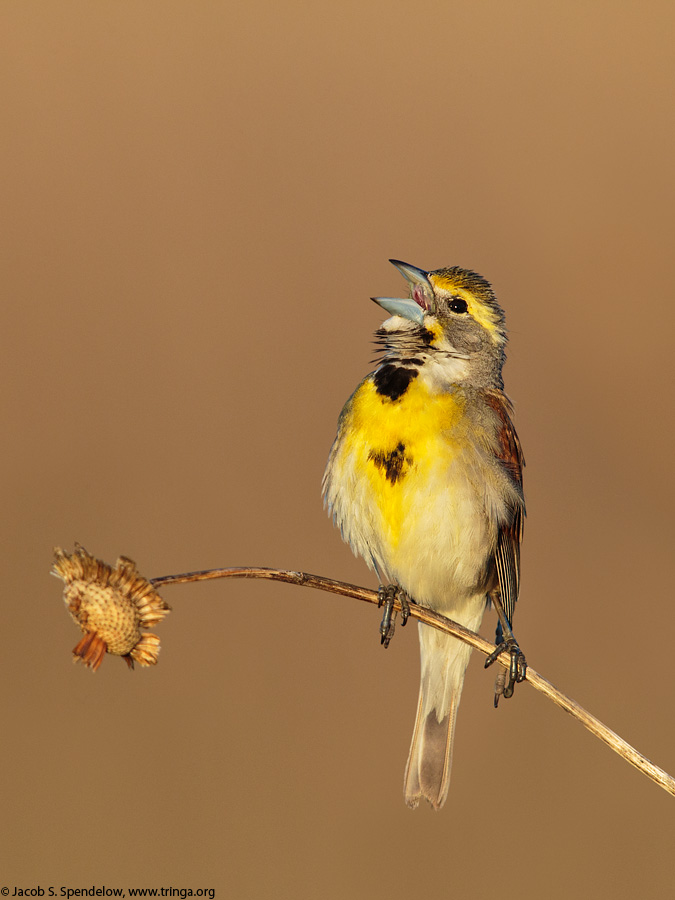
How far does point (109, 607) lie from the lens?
92.3 inches

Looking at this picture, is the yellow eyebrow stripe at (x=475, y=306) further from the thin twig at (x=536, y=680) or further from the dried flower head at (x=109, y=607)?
the dried flower head at (x=109, y=607)

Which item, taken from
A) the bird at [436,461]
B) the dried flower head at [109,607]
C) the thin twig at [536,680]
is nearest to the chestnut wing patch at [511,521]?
the bird at [436,461]

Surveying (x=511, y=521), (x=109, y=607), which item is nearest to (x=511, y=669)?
(x=511, y=521)

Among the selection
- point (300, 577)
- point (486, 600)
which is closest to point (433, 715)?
point (486, 600)

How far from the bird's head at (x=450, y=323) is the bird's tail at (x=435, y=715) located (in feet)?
4.17

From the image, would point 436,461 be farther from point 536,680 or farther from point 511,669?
point 536,680

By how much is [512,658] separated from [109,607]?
189 centimetres

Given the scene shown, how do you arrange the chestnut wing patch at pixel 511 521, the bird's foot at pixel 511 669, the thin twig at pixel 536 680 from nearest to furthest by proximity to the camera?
the thin twig at pixel 536 680
the bird's foot at pixel 511 669
the chestnut wing patch at pixel 511 521

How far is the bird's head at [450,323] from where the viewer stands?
4.07 meters

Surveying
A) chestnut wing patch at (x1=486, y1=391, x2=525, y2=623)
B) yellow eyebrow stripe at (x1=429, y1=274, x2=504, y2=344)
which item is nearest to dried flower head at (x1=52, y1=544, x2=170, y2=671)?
chestnut wing patch at (x1=486, y1=391, x2=525, y2=623)

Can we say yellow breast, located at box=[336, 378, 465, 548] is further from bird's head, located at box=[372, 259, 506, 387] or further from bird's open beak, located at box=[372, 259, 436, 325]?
bird's open beak, located at box=[372, 259, 436, 325]

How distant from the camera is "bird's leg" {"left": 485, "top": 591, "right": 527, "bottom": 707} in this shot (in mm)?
3650

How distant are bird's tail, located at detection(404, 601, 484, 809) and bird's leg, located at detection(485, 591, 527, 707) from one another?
386mm

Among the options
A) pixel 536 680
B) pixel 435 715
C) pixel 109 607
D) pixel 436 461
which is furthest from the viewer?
pixel 435 715
